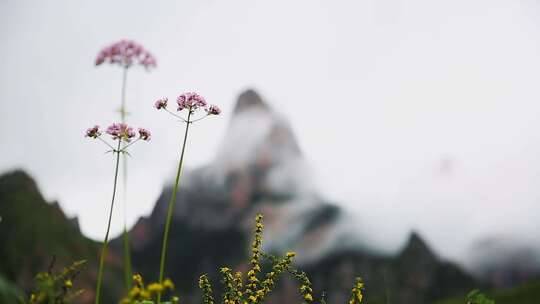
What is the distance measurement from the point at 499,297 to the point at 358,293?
→ 704 feet

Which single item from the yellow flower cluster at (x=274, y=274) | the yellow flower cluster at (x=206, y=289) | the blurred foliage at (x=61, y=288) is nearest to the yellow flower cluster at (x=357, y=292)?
the yellow flower cluster at (x=274, y=274)

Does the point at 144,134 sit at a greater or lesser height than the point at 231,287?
greater

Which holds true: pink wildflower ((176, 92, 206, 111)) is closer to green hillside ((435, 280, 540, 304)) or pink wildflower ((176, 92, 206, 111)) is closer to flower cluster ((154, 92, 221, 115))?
flower cluster ((154, 92, 221, 115))

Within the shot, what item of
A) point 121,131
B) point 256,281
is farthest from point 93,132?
point 256,281

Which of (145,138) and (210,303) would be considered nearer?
(145,138)

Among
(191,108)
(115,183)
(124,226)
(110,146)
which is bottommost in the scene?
(124,226)

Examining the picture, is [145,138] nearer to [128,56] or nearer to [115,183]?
[115,183]

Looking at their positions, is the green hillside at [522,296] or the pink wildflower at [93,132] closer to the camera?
the pink wildflower at [93,132]

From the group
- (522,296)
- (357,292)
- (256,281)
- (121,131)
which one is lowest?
(357,292)

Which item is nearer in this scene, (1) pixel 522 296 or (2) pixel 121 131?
(2) pixel 121 131

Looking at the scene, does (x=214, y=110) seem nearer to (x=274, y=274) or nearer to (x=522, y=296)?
(x=274, y=274)

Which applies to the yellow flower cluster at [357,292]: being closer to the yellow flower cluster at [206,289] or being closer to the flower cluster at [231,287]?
the flower cluster at [231,287]

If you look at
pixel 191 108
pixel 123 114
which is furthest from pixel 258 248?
pixel 123 114

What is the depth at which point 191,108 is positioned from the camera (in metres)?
6.50
